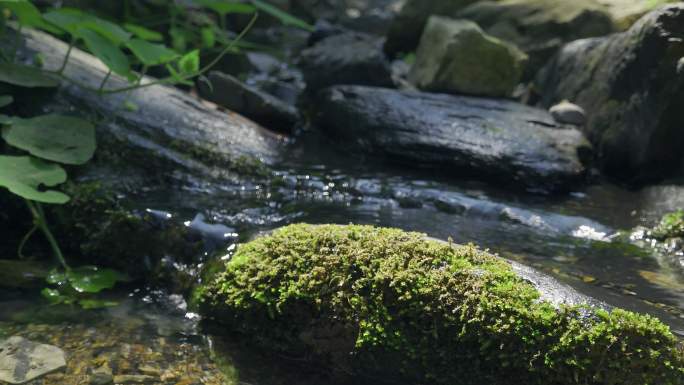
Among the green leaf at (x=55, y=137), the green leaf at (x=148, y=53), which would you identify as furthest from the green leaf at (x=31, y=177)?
the green leaf at (x=148, y=53)

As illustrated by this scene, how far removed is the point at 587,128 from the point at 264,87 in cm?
375

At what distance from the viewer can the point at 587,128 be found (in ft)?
22.3

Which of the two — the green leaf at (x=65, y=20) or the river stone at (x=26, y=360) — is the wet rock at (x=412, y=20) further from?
the river stone at (x=26, y=360)

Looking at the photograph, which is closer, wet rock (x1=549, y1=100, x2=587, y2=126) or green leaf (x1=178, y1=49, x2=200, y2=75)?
green leaf (x1=178, y1=49, x2=200, y2=75)

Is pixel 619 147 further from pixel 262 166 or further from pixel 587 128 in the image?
pixel 262 166

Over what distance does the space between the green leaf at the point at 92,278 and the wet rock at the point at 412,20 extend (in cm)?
749

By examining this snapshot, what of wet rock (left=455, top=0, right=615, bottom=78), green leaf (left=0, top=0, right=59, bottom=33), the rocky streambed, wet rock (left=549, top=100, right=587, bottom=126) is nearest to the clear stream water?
the rocky streambed

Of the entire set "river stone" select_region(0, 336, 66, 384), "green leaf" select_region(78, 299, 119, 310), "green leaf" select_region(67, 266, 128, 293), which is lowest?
"green leaf" select_region(78, 299, 119, 310)

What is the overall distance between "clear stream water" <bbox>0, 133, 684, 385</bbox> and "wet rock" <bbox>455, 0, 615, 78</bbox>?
3.24 m

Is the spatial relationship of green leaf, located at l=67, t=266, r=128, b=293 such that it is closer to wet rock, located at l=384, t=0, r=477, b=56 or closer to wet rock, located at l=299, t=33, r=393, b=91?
wet rock, located at l=299, t=33, r=393, b=91

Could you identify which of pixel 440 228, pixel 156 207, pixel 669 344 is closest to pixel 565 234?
pixel 440 228

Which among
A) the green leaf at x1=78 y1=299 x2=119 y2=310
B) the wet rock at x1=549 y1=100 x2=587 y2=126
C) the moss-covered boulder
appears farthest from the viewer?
the wet rock at x1=549 y1=100 x2=587 y2=126

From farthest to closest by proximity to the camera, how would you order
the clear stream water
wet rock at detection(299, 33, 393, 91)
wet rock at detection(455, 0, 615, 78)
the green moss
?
wet rock at detection(455, 0, 615, 78), wet rock at detection(299, 33, 393, 91), the green moss, the clear stream water

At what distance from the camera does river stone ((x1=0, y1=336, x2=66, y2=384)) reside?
2.88 meters
